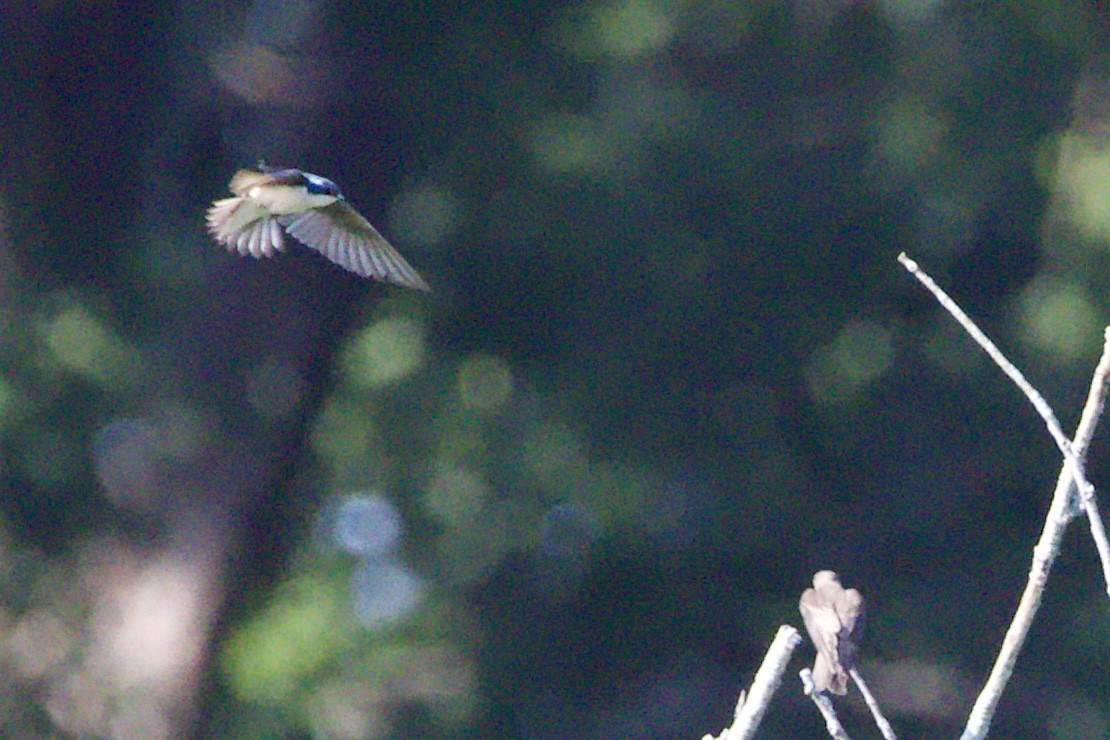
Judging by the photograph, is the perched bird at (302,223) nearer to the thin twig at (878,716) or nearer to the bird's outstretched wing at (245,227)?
the bird's outstretched wing at (245,227)

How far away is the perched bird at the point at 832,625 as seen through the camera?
399 cm

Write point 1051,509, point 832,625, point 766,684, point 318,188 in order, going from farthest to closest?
1. point 832,625
2. point 318,188
3. point 766,684
4. point 1051,509

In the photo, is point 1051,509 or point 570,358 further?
point 570,358

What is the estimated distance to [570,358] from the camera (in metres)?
10.2

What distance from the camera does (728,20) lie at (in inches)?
394

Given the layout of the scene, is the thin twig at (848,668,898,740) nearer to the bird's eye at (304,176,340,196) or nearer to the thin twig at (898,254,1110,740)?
the thin twig at (898,254,1110,740)

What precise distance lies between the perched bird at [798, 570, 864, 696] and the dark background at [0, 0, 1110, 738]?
5055 millimetres

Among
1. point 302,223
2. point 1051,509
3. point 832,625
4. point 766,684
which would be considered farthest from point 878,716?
point 302,223

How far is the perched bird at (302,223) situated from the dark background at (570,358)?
529 centimetres

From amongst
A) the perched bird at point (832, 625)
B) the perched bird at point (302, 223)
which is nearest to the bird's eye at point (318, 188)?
the perched bird at point (302, 223)

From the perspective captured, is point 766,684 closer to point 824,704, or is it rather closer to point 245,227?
point 824,704

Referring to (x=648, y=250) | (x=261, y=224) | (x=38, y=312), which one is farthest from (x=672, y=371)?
(x=261, y=224)

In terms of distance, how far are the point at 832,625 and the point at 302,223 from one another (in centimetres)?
121

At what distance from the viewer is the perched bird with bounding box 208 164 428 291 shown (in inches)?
152
